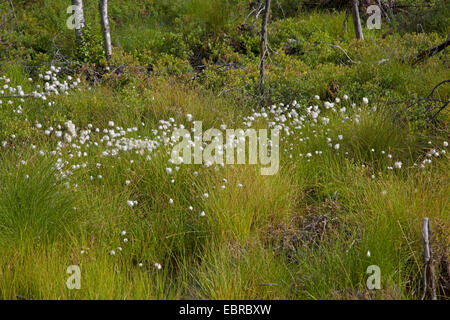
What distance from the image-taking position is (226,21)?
1062cm

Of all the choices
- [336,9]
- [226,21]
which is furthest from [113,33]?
[336,9]

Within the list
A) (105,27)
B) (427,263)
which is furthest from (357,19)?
(427,263)

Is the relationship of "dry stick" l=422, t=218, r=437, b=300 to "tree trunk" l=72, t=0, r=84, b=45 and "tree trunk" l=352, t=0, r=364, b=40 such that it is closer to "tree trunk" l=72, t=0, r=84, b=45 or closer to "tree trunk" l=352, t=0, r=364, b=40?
"tree trunk" l=352, t=0, r=364, b=40

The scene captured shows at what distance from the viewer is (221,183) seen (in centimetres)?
483

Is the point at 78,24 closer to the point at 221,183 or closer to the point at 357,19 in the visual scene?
the point at 357,19

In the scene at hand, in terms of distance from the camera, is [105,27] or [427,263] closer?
[427,263]

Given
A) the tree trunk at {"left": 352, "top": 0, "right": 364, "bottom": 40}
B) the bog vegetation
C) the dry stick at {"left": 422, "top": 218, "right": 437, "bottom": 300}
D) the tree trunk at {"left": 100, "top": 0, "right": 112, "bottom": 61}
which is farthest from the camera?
the tree trunk at {"left": 352, "top": 0, "right": 364, "bottom": 40}

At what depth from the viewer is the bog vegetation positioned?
149 inches

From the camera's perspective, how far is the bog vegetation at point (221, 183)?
12.4ft

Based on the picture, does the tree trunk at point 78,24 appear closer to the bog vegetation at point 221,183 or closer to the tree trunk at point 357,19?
the bog vegetation at point 221,183

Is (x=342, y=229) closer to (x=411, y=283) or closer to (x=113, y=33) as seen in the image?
(x=411, y=283)

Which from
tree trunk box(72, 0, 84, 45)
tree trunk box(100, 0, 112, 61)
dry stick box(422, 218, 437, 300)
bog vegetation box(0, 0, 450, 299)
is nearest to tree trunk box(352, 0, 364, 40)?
bog vegetation box(0, 0, 450, 299)

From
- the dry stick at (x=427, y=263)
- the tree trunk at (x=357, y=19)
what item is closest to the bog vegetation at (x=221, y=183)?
the dry stick at (x=427, y=263)

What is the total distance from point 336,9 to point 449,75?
19.9 feet
